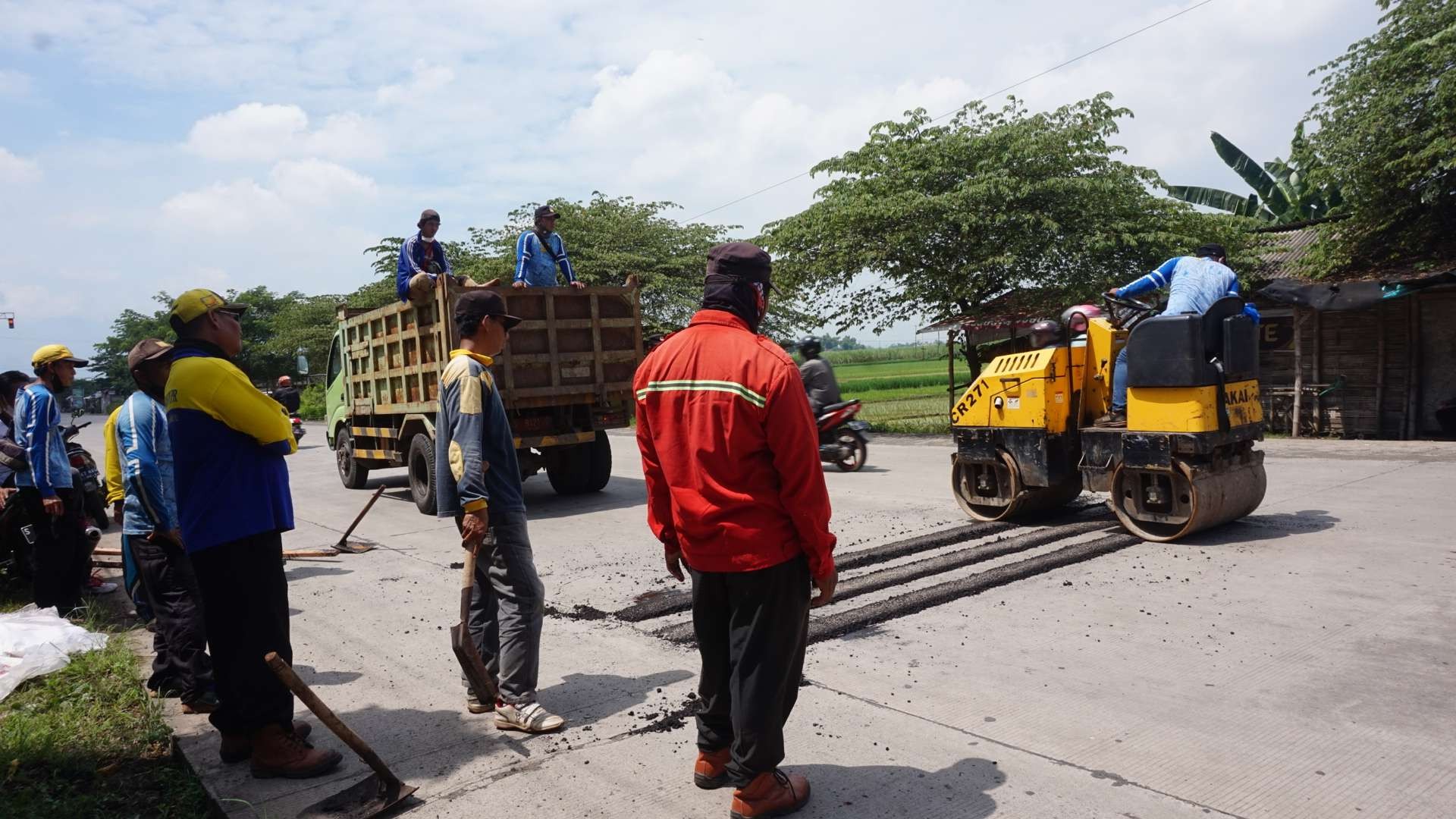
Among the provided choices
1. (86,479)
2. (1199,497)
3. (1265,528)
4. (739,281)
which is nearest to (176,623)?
(86,479)

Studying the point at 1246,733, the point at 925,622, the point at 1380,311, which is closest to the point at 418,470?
the point at 925,622

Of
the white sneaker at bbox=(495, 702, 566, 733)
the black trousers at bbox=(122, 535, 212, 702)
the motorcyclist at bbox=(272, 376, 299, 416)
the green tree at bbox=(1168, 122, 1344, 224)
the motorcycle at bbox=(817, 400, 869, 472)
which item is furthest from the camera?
the green tree at bbox=(1168, 122, 1344, 224)

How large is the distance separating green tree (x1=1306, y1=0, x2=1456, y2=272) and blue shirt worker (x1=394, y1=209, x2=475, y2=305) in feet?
44.6

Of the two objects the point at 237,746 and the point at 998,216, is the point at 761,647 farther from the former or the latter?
the point at 998,216

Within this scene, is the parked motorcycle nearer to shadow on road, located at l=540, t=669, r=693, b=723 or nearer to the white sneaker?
shadow on road, located at l=540, t=669, r=693, b=723

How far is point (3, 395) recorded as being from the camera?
643 cm

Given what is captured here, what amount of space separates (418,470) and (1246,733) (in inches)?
348

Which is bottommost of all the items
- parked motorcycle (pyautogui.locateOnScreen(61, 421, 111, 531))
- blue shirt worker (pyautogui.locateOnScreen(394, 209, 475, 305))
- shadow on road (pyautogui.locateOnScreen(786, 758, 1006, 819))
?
shadow on road (pyautogui.locateOnScreen(786, 758, 1006, 819))

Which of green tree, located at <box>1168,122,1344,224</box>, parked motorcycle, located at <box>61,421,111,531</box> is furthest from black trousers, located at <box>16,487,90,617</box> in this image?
green tree, located at <box>1168,122,1344,224</box>

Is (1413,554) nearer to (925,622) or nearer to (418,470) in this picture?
(925,622)

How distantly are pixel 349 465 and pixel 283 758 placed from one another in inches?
410

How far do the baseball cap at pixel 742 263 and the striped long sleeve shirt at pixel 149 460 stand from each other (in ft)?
10.00

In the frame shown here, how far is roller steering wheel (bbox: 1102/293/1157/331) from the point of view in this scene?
7.70 m

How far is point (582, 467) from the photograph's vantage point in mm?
11484
